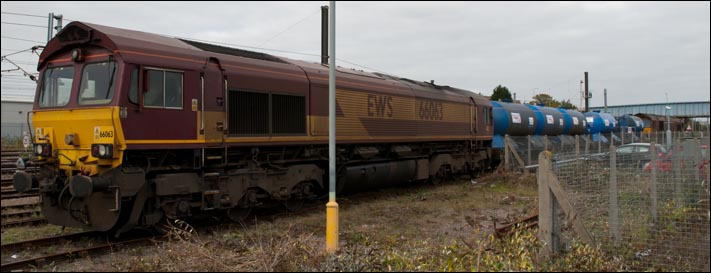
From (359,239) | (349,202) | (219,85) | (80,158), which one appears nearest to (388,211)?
(349,202)

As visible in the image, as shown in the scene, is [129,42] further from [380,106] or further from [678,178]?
[678,178]

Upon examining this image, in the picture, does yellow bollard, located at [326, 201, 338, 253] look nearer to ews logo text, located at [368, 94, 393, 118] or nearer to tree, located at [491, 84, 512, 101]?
ews logo text, located at [368, 94, 393, 118]

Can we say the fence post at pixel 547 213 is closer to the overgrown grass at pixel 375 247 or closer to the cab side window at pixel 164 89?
the overgrown grass at pixel 375 247

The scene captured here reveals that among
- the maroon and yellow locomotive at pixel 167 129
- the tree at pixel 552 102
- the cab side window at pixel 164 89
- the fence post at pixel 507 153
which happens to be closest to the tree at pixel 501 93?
the tree at pixel 552 102

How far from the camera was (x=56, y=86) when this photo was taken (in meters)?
8.99

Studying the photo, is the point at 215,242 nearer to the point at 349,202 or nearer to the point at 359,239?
the point at 359,239

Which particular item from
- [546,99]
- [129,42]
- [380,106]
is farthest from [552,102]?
[129,42]

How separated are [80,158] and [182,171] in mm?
1593

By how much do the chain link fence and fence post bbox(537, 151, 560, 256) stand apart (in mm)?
27

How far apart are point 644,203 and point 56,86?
29.6ft

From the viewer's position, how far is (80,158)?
8.23 m

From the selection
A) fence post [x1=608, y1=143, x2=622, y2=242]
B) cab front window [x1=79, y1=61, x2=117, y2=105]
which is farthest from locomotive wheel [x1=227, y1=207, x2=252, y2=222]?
fence post [x1=608, y1=143, x2=622, y2=242]

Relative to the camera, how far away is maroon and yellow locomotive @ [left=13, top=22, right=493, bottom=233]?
8.15 meters

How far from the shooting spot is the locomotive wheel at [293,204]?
11.5m
